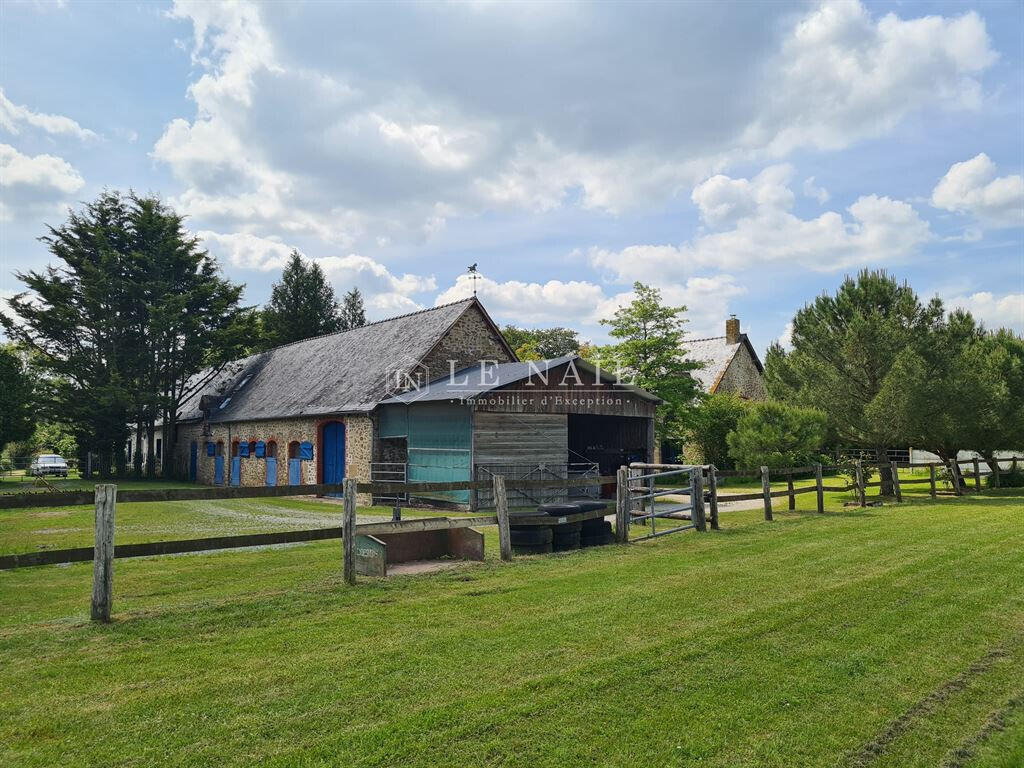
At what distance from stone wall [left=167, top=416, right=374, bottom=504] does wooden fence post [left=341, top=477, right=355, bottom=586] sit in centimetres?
1344

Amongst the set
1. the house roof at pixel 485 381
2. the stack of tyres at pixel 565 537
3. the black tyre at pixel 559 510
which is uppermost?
the house roof at pixel 485 381

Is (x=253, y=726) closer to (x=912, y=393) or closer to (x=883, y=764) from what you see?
(x=883, y=764)

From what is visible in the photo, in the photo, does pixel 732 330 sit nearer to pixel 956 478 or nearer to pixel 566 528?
pixel 956 478

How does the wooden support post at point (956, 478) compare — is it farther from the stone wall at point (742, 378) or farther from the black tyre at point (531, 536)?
the stone wall at point (742, 378)

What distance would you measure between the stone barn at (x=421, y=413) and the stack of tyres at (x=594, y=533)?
7.75m

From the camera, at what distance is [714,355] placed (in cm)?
4188

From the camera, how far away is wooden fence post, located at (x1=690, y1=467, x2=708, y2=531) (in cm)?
1203

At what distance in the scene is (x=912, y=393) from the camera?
60.3ft

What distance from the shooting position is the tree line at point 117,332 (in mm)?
31875

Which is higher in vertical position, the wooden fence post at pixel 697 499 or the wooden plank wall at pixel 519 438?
the wooden plank wall at pixel 519 438

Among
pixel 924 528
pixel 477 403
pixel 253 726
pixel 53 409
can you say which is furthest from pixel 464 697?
pixel 53 409

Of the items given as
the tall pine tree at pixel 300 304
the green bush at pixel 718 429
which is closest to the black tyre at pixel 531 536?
the green bush at pixel 718 429

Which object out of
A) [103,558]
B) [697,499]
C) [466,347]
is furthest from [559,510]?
[466,347]

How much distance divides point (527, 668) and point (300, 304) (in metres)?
56.3
